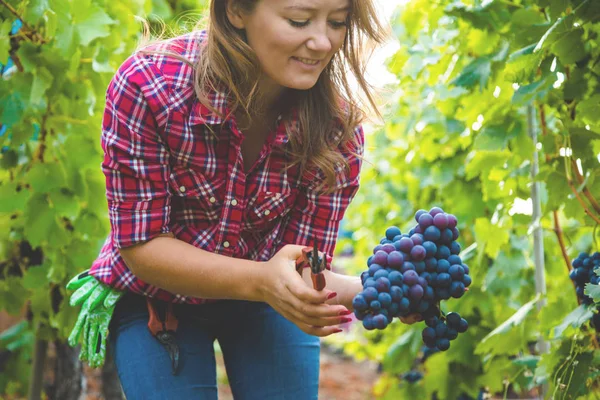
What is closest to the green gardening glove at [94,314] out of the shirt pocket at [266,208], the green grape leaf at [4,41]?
the shirt pocket at [266,208]

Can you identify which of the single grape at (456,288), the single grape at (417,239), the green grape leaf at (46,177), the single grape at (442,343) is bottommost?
the single grape at (442,343)

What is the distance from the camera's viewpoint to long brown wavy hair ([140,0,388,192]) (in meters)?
1.93

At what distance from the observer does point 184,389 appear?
194 cm

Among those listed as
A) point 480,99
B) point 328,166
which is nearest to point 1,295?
point 328,166

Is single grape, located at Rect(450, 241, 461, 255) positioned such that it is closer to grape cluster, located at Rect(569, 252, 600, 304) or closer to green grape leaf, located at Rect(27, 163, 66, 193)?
grape cluster, located at Rect(569, 252, 600, 304)

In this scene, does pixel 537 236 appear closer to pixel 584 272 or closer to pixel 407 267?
pixel 584 272

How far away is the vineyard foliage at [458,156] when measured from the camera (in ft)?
6.59

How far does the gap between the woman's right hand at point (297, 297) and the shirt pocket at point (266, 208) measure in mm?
346

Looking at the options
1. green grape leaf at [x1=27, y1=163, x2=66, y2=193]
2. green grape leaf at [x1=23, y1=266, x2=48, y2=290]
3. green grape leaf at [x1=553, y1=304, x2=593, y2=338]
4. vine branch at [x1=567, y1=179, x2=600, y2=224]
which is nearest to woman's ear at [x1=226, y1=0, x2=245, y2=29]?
vine branch at [x1=567, y1=179, x2=600, y2=224]

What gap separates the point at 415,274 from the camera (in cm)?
155

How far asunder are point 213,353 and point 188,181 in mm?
451

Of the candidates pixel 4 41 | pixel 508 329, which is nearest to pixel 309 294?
pixel 508 329

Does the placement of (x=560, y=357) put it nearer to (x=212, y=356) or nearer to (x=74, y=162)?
(x=212, y=356)

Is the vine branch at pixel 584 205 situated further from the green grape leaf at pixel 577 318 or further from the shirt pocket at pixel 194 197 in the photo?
the shirt pocket at pixel 194 197
